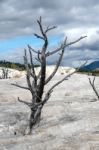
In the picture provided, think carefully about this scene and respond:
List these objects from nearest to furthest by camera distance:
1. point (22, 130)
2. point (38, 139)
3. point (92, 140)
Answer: point (92, 140), point (38, 139), point (22, 130)

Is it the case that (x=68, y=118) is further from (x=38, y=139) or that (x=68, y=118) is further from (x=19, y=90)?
(x=19, y=90)

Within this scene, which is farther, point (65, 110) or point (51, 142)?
point (65, 110)

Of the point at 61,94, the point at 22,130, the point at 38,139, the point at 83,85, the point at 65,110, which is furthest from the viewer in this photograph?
the point at 83,85

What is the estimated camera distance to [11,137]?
12.6 meters

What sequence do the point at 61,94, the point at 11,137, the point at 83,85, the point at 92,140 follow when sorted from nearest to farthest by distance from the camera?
the point at 92,140, the point at 11,137, the point at 61,94, the point at 83,85

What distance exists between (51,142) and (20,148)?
0.76 meters

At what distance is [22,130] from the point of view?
13.9 metres

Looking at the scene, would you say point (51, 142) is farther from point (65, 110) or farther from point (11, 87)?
point (11, 87)

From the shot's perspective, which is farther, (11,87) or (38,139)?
(11,87)

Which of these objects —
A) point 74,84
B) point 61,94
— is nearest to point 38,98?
point 61,94

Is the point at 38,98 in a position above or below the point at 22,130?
above

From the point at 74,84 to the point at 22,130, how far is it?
11675 mm

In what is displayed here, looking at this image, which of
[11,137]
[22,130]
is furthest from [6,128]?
[11,137]

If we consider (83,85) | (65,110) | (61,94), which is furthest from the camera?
(83,85)
